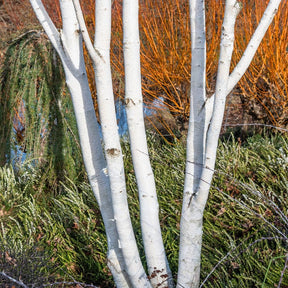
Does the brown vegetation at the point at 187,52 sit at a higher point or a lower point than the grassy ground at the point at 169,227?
higher

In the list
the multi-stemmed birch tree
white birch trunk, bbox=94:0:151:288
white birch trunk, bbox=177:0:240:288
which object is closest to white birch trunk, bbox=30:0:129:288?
the multi-stemmed birch tree

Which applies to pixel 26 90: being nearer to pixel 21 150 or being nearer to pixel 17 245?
pixel 21 150

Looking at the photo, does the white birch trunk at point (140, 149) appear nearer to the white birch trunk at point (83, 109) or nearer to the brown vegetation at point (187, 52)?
the white birch trunk at point (83, 109)

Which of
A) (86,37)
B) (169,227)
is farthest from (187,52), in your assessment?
(86,37)

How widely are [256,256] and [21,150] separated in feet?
9.01

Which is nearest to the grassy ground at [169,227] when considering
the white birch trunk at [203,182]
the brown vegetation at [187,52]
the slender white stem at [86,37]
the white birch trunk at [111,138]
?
the white birch trunk at [203,182]

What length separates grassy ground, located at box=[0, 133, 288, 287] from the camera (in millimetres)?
2000

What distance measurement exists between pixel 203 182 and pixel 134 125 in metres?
0.44

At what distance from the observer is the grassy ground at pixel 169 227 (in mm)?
2000

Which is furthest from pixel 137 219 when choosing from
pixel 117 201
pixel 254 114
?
pixel 254 114

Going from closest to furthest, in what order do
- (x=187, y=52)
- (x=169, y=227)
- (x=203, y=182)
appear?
1. (x=203, y=182)
2. (x=169, y=227)
3. (x=187, y=52)

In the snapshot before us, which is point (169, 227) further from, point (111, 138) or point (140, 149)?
point (111, 138)

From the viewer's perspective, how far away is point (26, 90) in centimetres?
317

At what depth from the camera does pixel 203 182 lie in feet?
5.14
